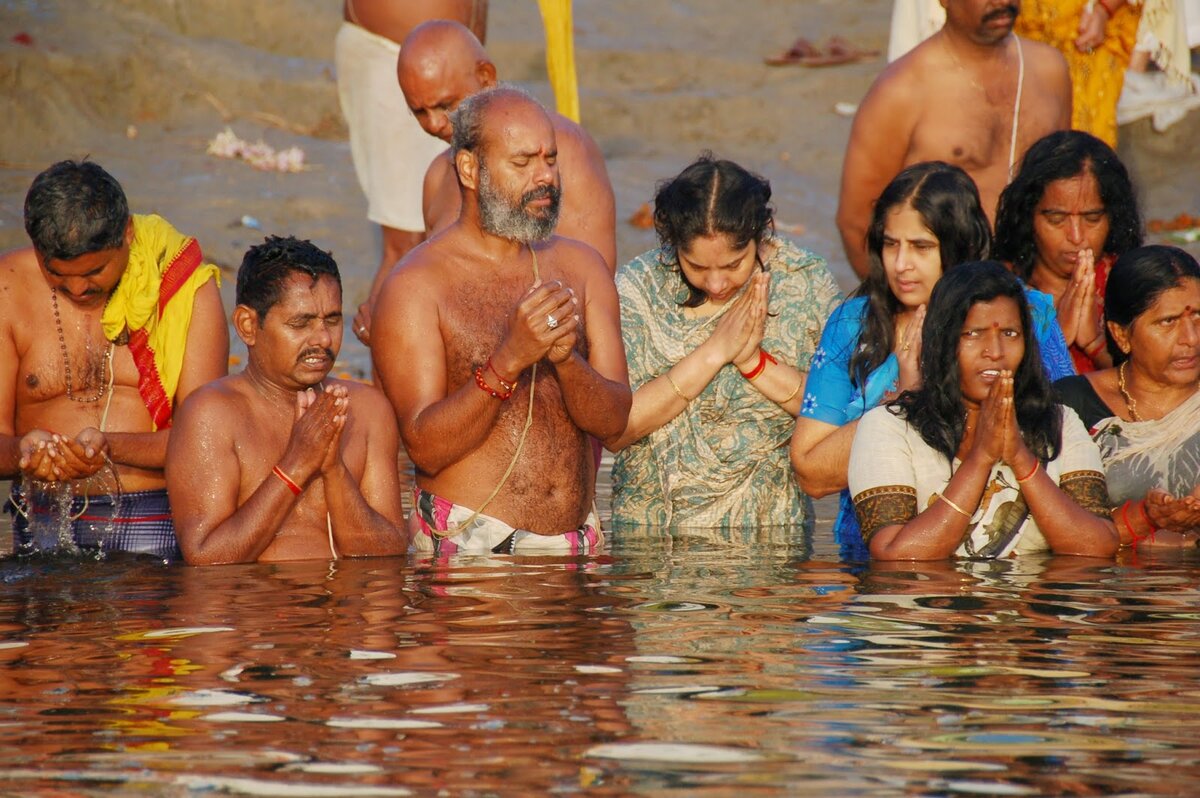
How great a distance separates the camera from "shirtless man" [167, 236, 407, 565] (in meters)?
5.41

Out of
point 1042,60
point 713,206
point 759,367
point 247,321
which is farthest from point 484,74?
point 1042,60

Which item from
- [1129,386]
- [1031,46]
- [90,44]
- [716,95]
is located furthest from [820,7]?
[1129,386]

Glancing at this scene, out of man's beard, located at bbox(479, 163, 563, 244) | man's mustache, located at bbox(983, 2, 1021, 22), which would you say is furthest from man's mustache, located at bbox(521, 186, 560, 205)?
man's mustache, located at bbox(983, 2, 1021, 22)

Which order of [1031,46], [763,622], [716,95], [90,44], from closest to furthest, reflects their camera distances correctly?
[763,622] → [1031,46] → [90,44] → [716,95]

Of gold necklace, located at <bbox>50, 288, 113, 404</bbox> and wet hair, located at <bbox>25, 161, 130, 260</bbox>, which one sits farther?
gold necklace, located at <bbox>50, 288, 113, 404</bbox>

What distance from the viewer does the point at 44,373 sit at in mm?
6035

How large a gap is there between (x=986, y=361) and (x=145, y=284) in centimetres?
274

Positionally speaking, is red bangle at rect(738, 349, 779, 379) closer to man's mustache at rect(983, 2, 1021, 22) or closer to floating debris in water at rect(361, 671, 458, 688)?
man's mustache at rect(983, 2, 1021, 22)

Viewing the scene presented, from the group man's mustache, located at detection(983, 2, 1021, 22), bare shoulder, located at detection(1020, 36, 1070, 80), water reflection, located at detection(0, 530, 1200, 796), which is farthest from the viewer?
bare shoulder, located at detection(1020, 36, 1070, 80)

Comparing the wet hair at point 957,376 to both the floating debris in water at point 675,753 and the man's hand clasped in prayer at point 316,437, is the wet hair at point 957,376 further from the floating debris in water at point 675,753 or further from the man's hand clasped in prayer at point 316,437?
the floating debris in water at point 675,753

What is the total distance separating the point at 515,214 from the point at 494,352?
1.60 ft

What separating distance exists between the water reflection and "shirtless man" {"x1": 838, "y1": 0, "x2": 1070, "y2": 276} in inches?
84.2

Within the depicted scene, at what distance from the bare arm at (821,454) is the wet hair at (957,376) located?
0.29 m

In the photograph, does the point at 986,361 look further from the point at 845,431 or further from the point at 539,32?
the point at 539,32
